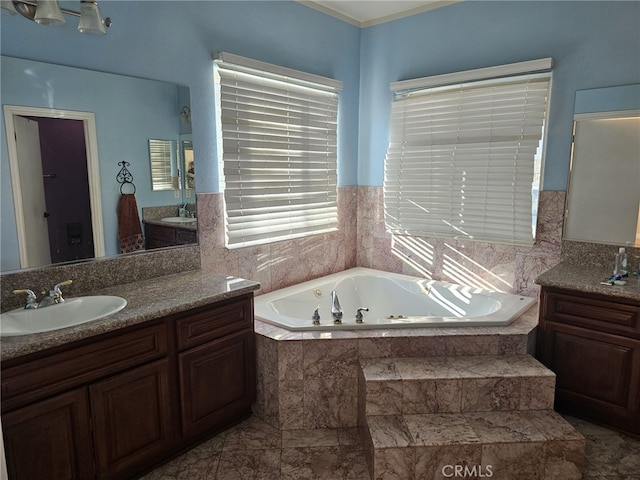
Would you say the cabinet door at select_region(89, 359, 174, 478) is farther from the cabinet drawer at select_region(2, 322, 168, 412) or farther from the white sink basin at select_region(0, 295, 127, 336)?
the white sink basin at select_region(0, 295, 127, 336)

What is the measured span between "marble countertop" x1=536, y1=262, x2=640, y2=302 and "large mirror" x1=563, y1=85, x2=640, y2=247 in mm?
229

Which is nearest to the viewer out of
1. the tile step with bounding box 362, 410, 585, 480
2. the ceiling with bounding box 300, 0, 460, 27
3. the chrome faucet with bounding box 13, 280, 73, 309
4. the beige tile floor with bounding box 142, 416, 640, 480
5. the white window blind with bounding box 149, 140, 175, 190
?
the chrome faucet with bounding box 13, 280, 73, 309

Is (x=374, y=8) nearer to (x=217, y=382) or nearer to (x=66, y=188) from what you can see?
(x=66, y=188)

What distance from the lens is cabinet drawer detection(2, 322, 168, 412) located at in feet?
5.32

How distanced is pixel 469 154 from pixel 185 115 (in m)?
2.10

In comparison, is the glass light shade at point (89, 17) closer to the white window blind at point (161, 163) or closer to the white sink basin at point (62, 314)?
the white window blind at point (161, 163)

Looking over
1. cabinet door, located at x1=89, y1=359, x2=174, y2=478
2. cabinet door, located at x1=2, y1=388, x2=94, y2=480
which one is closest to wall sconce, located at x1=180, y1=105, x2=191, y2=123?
cabinet door, located at x1=89, y1=359, x2=174, y2=478

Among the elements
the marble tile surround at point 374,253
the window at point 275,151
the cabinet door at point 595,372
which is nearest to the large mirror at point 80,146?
the window at point 275,151

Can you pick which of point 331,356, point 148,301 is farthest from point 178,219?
point 331,356

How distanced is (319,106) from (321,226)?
990 mm

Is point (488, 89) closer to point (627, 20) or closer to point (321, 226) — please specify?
point (627, 20)

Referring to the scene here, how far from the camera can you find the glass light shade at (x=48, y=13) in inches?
74.7

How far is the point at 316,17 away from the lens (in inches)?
136

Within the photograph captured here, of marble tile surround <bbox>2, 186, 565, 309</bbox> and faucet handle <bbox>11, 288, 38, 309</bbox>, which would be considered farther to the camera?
marble tile surround <bbox>2, 186, 565, 309</bbox>
